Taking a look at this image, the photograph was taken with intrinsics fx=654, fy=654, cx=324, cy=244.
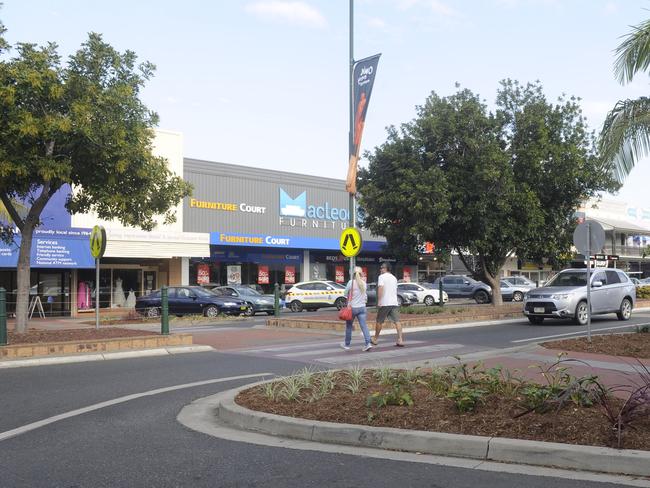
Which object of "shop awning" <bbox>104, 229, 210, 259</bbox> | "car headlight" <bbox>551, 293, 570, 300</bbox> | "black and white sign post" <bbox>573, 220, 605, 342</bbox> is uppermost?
"shop awning" <bbox>104, 229, 210, 259</bbox>

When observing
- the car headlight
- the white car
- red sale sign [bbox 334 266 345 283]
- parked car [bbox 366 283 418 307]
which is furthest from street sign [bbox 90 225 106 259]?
red sale sign [bbox 334 266 345 283]

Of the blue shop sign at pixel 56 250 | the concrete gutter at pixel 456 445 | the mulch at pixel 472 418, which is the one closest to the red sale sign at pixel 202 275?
the blue shop sign at pixel 56 250

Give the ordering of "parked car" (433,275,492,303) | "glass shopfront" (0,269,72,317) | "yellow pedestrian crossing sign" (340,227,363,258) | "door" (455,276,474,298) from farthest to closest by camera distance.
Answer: "door" (455,276,474,298) < "parked car" (433,275,492,303) < "glass shopfront" (0,269,72,317) < "yellow pedestrian crossing sign" (340,227,363,258)

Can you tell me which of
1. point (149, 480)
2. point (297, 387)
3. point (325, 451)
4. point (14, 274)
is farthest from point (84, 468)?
point (14, 274)

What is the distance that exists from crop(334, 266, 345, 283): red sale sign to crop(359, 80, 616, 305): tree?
18114mm

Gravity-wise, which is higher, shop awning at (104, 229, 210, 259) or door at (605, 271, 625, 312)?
shop awning at (104, 229, 210, 259)

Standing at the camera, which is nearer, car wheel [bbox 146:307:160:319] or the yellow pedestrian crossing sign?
the yellow pedestrian crossing sign

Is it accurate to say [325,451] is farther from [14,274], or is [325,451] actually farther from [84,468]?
[14,274]

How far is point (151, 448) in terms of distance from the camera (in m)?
5.90

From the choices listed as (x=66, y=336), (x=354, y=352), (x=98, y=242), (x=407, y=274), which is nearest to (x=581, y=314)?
(x=354, y=352)

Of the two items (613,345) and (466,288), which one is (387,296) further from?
(466,288)

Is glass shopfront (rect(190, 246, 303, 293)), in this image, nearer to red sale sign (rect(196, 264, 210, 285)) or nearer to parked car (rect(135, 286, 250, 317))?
red sale sign (rect(196, 264, 210, 285))

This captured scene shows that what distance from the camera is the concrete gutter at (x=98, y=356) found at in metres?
11.5

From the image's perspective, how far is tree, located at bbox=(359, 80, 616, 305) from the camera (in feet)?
70.3
